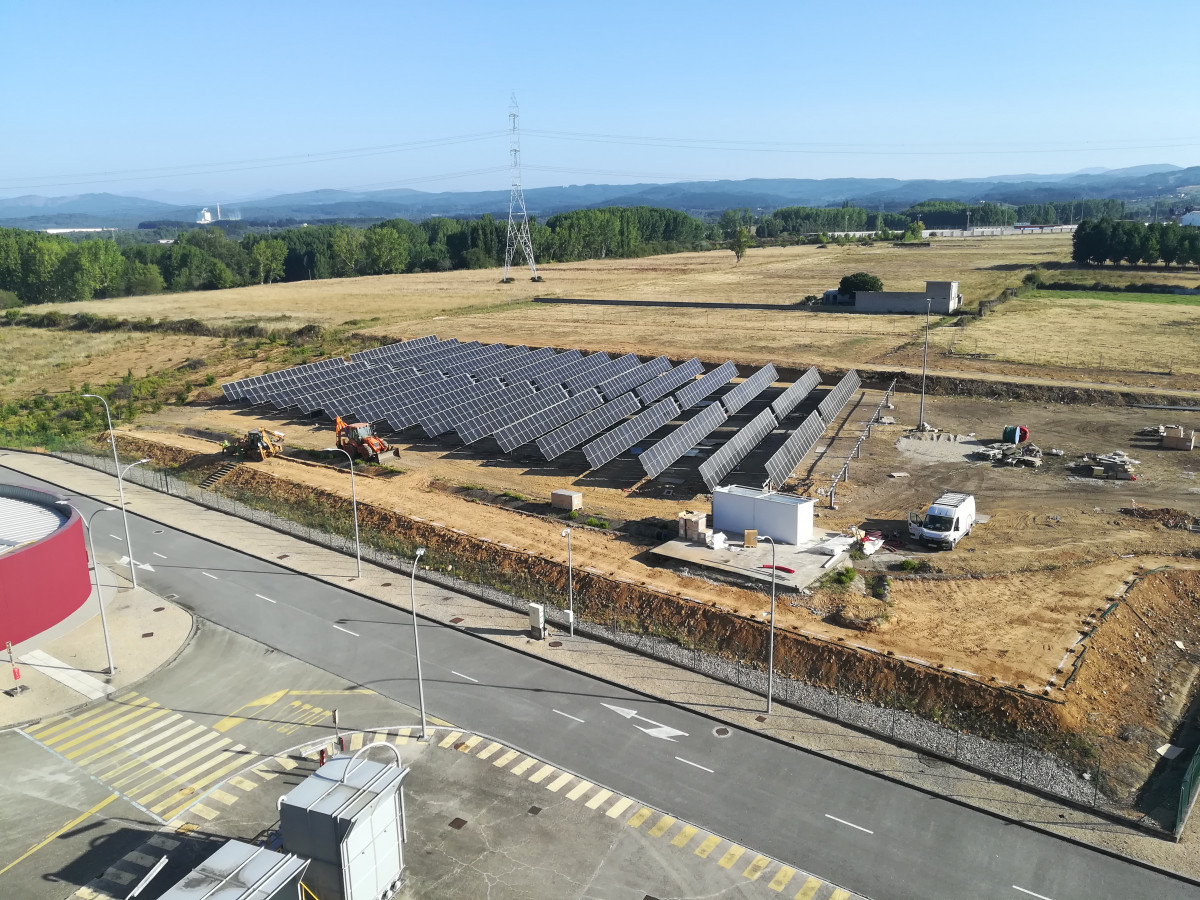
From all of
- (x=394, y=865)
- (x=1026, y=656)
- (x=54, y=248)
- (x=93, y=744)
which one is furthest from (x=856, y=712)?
(x=54, y=248)

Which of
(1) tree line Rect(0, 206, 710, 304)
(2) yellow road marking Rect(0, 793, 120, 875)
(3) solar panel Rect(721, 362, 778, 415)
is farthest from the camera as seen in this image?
(1) tree line Rect(0, 206, 710, 304)

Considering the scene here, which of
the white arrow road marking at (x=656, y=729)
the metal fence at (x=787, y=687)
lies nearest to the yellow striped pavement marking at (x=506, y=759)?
the white arrow road marking at (x=656, y=729)

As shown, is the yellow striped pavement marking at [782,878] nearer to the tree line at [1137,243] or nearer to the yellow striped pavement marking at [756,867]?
the yellow striped pavement marking at [756,867]

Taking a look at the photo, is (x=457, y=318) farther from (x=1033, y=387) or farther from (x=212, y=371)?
(x=1033, y=387)

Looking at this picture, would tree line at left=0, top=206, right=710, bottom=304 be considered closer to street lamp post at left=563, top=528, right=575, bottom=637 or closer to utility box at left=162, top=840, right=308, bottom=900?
street lamp post at left=563, top=528, right=575, bottom=637

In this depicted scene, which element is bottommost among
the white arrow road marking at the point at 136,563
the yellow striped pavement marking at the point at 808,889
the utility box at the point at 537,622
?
the yellow striped pavement marking at the point at 808,889

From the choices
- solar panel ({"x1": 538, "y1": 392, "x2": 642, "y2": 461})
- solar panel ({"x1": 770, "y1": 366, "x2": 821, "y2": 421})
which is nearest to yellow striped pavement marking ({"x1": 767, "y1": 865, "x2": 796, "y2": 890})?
solar panel ({"x1": 538, "y1": 392, "x2": 642, "y2": 461})
